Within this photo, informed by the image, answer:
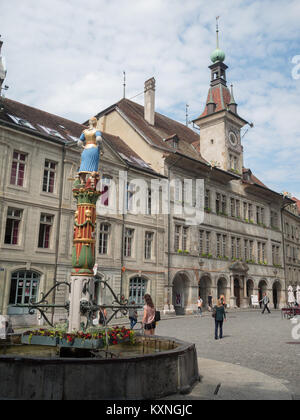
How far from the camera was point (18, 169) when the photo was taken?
21516mm

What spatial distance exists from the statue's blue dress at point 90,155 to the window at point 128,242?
1648 centimetres

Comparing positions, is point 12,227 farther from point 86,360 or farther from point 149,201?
point 86,360

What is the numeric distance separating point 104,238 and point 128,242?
7.13ft

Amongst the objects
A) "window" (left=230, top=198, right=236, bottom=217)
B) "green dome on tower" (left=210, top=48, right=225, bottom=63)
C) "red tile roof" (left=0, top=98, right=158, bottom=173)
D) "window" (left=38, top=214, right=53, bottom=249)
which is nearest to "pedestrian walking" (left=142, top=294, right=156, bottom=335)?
"window" (left=38, top=214, right=53, bottom=249)

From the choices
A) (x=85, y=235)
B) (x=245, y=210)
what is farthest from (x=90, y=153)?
(x=245, y=210)

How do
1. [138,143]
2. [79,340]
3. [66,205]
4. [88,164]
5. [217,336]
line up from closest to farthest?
[79,340], [88,164], [217,336], [66,205], [138,143]

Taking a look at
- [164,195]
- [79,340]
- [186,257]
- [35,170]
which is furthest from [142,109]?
[79,340]

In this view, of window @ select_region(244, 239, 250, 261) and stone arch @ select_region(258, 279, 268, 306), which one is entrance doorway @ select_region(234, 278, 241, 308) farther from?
stone arch @ select_region(258, 279, 268, 306)

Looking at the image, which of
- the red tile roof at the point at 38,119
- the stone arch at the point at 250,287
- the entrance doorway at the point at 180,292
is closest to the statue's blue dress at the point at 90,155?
the red tile roof at the point at 38,119

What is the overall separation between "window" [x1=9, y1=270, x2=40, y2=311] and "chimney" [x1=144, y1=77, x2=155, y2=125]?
63.8ft

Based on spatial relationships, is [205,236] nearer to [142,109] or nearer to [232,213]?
[232,213]
